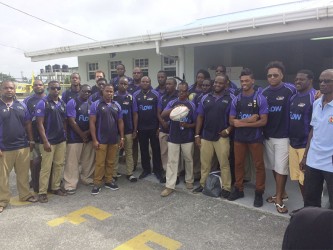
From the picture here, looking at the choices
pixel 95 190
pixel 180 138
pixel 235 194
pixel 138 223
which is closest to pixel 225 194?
pixel 235 194

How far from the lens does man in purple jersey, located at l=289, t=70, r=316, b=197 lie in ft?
12.4

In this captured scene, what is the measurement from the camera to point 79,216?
13.6 feet

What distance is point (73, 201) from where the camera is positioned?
470 centimetres

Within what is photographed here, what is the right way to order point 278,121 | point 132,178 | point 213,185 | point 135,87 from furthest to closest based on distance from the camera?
1. point 135,87
2. point 132,178
3. point 213,185
4. point 278,121

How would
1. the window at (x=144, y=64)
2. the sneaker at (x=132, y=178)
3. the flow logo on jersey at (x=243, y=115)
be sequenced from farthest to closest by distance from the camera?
the window at (x=144, y=64) → the sneaker at (x=132, y=178) → the flow logo on jersey at (x=243, y=115)

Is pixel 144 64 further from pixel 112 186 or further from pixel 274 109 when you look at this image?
pixel 274 109

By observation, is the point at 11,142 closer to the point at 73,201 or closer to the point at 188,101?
the point at 73,201

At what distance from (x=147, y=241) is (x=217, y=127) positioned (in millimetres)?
1986

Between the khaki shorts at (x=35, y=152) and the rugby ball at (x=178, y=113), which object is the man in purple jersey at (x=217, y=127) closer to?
the rugby ball at (x=178, y=113)

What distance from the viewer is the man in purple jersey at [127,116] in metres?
5.44

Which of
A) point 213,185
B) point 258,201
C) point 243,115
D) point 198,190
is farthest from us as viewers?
point 198,190

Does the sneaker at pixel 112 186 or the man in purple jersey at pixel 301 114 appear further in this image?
the sneaker at pixel 112 186

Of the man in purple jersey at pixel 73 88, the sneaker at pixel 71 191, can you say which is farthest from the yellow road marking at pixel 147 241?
the man in purple jersey at pixel 73 88

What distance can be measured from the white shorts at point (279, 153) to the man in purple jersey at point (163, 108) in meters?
1.78
